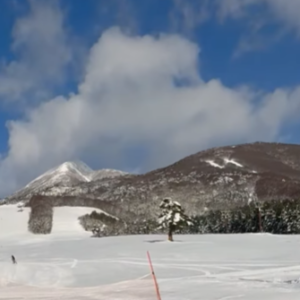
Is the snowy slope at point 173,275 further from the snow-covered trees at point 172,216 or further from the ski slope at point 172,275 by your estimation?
the snow-covered trees at point 172,216

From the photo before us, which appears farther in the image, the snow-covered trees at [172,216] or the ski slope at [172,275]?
the snow-covered trees at [172,216]

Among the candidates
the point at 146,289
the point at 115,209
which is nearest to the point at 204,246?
the point at 146,289

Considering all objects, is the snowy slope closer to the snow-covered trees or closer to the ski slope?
the ski slope

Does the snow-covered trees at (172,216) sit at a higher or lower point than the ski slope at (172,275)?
higher

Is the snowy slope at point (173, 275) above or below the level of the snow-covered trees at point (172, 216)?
below

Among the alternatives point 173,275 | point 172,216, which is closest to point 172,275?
point 173,275

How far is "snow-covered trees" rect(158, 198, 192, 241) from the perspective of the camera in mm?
69875

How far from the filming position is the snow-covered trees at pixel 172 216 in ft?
229

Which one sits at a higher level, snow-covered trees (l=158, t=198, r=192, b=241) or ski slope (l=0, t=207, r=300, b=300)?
snow-covered trees (l=158, t=198, r=192, b=241)

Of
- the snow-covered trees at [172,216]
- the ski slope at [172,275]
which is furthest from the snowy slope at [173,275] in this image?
the snow-covered trees at [172,216]

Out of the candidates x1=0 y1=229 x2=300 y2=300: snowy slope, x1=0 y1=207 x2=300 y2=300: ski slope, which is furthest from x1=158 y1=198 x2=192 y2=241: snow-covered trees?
x1=0 y1=229 x2=300 y2=300: snowy slope

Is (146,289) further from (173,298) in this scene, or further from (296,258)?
(296,258)

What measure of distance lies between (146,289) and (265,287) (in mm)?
5984

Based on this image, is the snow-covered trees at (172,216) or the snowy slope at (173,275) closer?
the snowy slope at (173,275)
